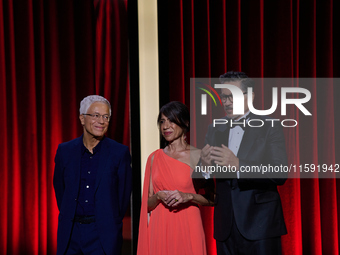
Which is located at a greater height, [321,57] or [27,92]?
[321,57]

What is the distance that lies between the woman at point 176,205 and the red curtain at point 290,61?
3.41ft

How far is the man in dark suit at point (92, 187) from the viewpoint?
197 centimetres

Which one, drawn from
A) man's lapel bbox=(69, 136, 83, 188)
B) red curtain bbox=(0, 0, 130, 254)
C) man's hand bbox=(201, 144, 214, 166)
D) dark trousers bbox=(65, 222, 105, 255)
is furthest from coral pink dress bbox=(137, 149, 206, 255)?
red curtain bbox=(0, 0, 130, 254)

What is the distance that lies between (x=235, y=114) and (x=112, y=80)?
1.72 m

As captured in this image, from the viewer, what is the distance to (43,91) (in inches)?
128

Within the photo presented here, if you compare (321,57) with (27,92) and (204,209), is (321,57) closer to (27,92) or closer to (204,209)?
(204,209)

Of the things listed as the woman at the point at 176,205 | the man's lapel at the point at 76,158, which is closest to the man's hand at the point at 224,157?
the woman at the point at 176,205

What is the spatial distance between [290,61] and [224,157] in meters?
1.74

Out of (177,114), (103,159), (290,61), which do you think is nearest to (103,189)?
(103,159)

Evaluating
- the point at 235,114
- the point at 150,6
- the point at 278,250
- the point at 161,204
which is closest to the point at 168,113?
the point at 235,114

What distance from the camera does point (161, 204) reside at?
2.10 metres

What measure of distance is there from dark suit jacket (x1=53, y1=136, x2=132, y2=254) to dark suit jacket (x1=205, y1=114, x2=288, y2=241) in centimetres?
60

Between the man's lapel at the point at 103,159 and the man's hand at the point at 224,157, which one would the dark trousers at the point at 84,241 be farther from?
the man's hand at the point at 224,157

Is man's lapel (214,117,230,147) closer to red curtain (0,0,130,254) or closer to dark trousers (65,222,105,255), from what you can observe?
dark trousers (65,222,105,255)
